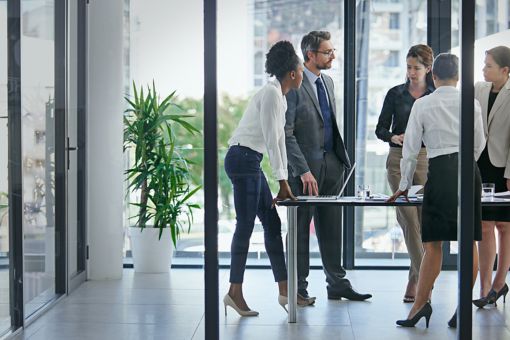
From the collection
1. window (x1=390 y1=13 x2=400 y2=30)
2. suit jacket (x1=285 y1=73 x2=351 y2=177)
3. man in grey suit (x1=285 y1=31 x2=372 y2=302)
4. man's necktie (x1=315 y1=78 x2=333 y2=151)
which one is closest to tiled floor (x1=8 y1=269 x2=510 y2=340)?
man in grey suit (x1=285 y1=31 x2=372 y2=302)

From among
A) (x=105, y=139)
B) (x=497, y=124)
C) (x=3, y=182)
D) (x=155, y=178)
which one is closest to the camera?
(x=3, y=182)

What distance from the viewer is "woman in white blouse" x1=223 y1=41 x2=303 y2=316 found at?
4.70 metres

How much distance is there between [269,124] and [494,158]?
1.24 metres

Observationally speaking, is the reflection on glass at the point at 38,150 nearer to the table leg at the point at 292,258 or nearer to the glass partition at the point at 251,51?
the glass partition at the point at 251,51

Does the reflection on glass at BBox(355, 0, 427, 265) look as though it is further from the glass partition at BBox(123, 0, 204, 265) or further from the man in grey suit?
the glass partition at BBox(123, 0, 204, 265)

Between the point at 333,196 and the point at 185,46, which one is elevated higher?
the point at 185,46

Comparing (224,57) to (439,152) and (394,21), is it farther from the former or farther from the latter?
(439,152)

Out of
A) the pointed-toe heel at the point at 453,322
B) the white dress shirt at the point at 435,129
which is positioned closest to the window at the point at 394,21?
the white dress shirt at the point at 435,129

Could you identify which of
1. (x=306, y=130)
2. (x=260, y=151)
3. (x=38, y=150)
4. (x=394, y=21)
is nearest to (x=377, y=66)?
(x=394, y=21)

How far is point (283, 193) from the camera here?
4.75 meters

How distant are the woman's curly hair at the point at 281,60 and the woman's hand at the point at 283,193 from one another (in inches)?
22.8

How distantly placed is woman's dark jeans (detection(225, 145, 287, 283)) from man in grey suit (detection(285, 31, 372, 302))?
147 millimetres

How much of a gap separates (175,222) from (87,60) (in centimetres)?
110

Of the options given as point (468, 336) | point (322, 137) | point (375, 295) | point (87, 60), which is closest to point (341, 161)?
point (322, 137)
